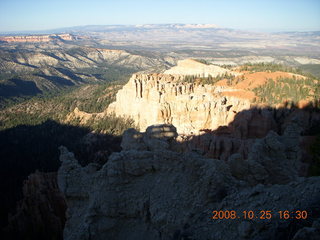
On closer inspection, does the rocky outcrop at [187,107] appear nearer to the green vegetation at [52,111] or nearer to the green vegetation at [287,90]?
the green vegetation at [287,90]

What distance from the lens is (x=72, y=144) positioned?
46.5 metres

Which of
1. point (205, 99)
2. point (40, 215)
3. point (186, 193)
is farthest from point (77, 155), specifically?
point (186, 193)

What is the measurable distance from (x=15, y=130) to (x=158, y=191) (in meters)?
55.1

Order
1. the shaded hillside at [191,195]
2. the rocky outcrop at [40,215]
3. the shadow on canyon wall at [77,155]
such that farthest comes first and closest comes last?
1. the rocky outcrop at [40,215]
2. the shadow on canyon wall at [77,155]
3. the shaded hillside at [191,195]

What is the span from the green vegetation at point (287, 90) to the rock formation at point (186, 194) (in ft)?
76.9

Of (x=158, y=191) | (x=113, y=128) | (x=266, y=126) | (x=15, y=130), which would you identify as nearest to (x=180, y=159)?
(x=158, y=191)

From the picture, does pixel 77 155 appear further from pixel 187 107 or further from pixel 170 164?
pixel 170 164

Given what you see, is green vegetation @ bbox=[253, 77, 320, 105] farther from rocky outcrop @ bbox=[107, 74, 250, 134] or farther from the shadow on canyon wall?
rocky outcrop @ bbox=[107, 74, 250, 134]
